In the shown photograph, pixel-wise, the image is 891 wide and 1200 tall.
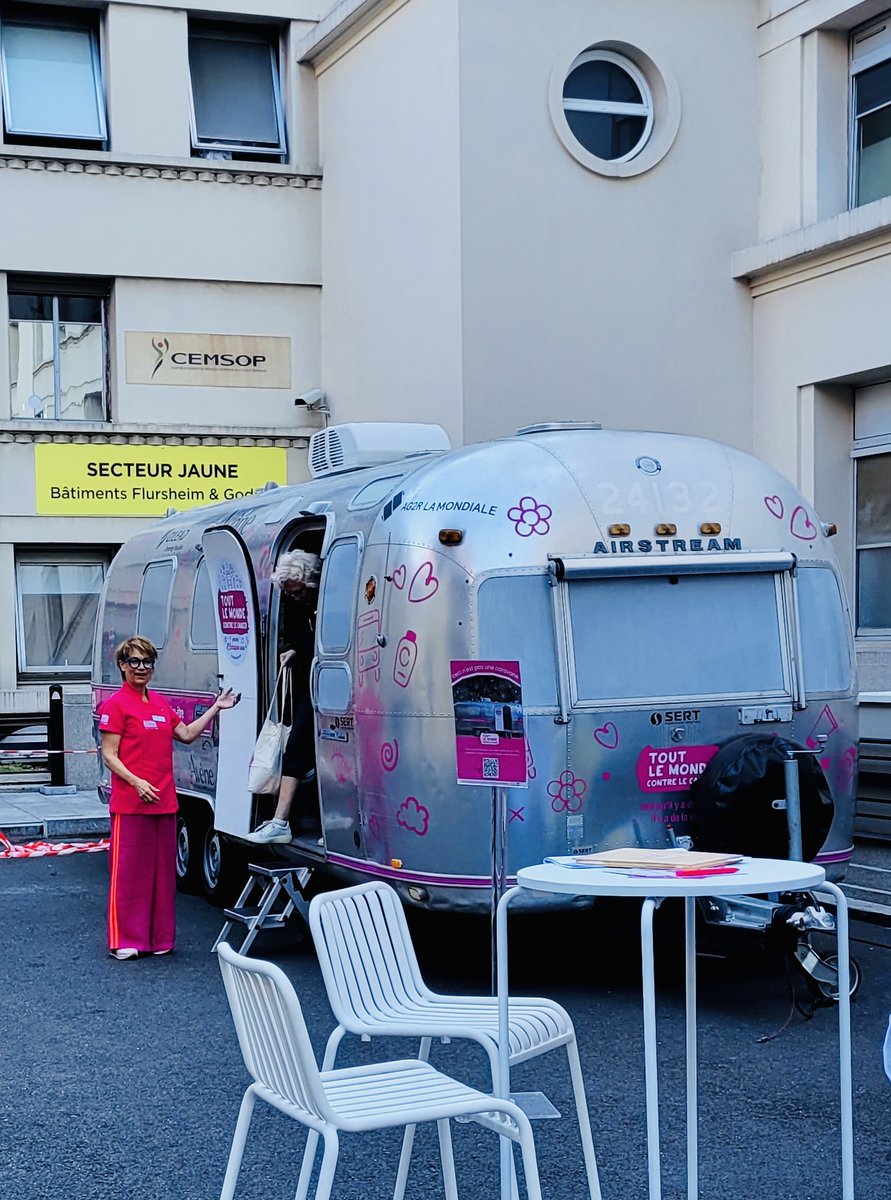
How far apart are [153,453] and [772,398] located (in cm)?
777

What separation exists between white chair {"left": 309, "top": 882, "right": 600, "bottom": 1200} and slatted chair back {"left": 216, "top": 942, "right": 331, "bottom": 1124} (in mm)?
541

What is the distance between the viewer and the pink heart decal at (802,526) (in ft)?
30.2

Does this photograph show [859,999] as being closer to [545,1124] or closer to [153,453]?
[545,1124]

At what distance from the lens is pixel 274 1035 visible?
4.20 metres

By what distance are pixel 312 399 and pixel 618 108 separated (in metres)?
5.44

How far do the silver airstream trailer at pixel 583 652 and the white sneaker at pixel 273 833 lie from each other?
45 centimetres

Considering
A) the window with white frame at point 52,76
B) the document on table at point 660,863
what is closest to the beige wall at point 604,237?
the window with white frame at point 52,76

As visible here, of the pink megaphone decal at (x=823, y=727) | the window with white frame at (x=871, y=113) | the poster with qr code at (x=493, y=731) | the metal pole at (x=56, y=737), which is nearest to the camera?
the poster with qr code at (x=493, y=731)

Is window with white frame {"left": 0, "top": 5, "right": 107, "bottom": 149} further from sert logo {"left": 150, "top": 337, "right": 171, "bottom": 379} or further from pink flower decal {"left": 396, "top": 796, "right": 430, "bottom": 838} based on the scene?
pink flower decal {"left": 396, "top": 796, "right": 430, "bottom": 838}

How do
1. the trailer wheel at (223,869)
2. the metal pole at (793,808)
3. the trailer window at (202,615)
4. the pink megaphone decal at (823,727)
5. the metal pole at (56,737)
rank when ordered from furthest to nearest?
1. the metal pole at (56,737)
2. the trailer window at (202,615)
3. the trailer wheel at (223,869)
4. the pink megaphone decal at (823,727)
5. the metal pole at (793,808)

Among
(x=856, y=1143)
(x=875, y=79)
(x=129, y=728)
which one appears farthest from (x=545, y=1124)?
(x=875, y=79)

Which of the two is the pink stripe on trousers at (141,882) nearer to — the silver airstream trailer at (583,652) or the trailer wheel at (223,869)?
the silver airstream trailer at (583,652)

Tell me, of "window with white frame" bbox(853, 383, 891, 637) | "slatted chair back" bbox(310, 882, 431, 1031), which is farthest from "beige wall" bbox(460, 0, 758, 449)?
"slatted chair back" bbox(310, 882, 431, 1031)

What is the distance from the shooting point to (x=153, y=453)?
20.4 meters
